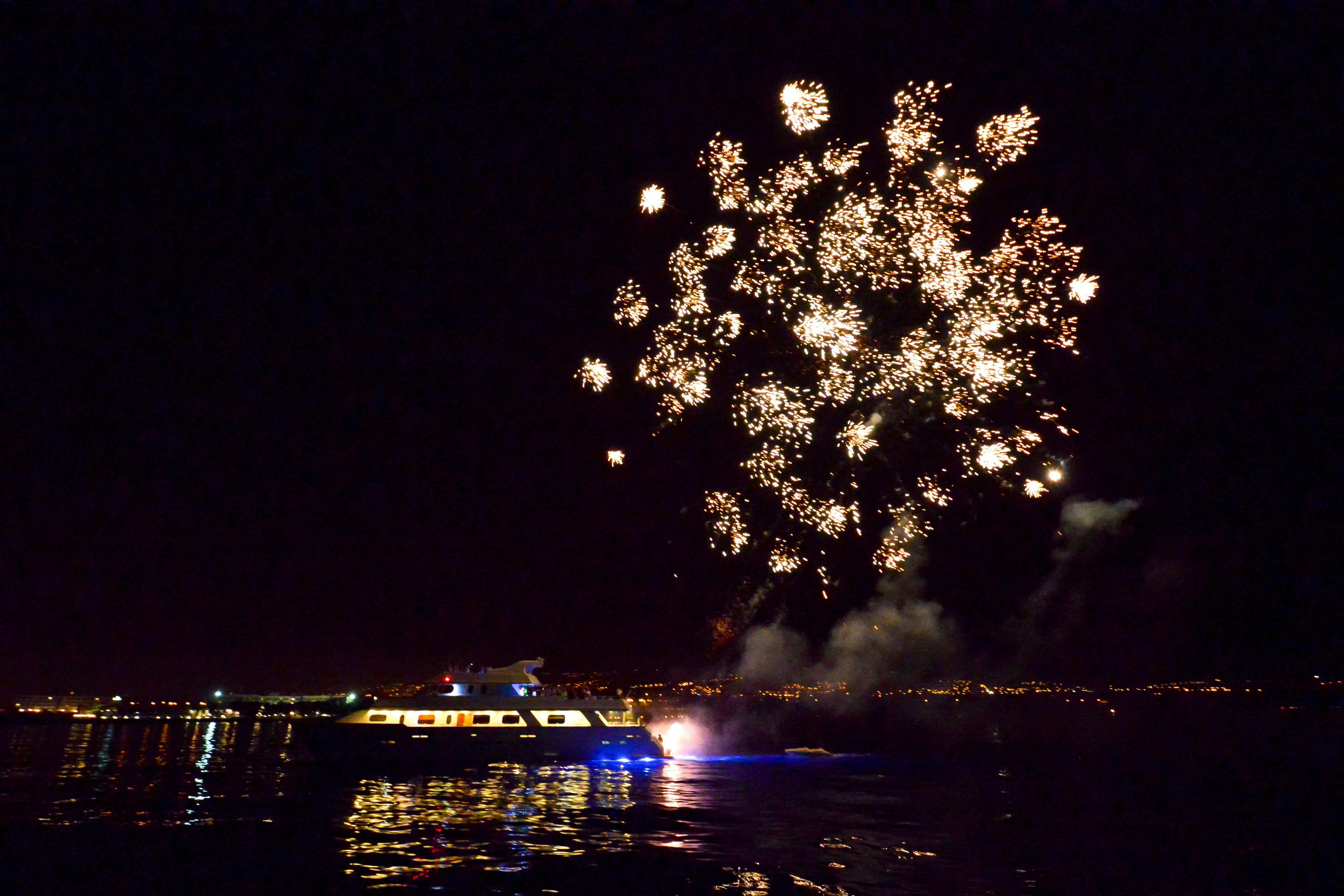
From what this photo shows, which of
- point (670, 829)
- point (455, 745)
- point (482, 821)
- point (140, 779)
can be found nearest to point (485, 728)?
point (455, 745)

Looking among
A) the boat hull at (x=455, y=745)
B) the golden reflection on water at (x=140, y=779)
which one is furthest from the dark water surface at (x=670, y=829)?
the boat hull at (x=455, y=745)

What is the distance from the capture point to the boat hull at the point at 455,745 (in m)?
47.2

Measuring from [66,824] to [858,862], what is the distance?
24393 millimetres

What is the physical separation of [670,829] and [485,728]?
2078cm

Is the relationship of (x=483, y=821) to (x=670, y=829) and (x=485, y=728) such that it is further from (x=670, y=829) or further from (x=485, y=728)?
(x=485, y=728)

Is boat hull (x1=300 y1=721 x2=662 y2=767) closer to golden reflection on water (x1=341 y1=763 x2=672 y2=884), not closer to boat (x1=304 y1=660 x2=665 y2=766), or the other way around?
boat (x1=304 y1=660 x2=665 y2=766)

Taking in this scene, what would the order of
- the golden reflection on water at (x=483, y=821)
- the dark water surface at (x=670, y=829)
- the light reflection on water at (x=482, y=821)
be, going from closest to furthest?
the dark water surface at (x=670, y=829), the golden reflection on water at (x=483, y=821), the light reflection on water at (x=482, y=821)

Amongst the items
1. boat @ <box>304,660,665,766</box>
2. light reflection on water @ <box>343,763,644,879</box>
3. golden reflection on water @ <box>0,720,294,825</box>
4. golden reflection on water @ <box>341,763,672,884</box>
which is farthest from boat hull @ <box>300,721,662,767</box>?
golden reflection on water @ <box>0,720,294,825</box>

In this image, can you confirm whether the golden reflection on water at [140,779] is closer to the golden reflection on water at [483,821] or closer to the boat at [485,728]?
the boat at [485,728]

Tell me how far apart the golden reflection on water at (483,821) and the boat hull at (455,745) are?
160cm

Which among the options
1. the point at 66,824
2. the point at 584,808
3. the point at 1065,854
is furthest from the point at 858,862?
the point at 66,824

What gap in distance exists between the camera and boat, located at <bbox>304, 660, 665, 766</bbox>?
47.3 meters

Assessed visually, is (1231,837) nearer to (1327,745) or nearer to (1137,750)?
(1137,750)

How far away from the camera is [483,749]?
4816cm
